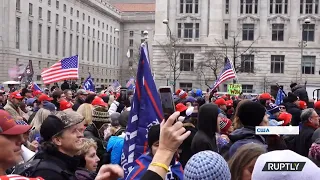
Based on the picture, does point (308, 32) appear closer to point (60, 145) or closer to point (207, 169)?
point (60, 145)

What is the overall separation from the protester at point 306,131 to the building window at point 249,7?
45.9m

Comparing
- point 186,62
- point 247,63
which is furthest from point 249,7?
point 186,62

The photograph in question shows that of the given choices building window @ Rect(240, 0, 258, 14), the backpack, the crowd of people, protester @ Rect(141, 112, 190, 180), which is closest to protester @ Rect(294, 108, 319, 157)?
the crowd of people

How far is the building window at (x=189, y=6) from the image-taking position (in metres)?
52.4

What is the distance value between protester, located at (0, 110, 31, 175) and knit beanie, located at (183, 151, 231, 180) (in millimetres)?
1125

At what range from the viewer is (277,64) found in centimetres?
5175

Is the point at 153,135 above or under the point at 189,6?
under

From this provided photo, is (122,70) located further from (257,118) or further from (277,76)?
(257,118)

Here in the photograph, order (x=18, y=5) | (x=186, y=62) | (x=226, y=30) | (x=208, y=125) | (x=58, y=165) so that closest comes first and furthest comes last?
1. (x=58, y=165)
2. (x=208, y=125)
3. (x=226, y=30)
4. (x=186, y=62)
5. (x=18, y=5)

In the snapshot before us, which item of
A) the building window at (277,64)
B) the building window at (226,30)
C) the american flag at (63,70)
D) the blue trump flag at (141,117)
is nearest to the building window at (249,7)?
the building window at (226,30)

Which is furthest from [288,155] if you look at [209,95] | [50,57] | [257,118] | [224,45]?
[50,57]

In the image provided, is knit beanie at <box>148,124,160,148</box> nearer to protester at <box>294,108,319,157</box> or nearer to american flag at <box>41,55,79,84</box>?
protester at <box>294,108,319,157</box>

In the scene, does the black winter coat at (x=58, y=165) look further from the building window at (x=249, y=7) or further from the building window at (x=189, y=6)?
the building window at (x=249, y=7)

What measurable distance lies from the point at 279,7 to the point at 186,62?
12.2 m
